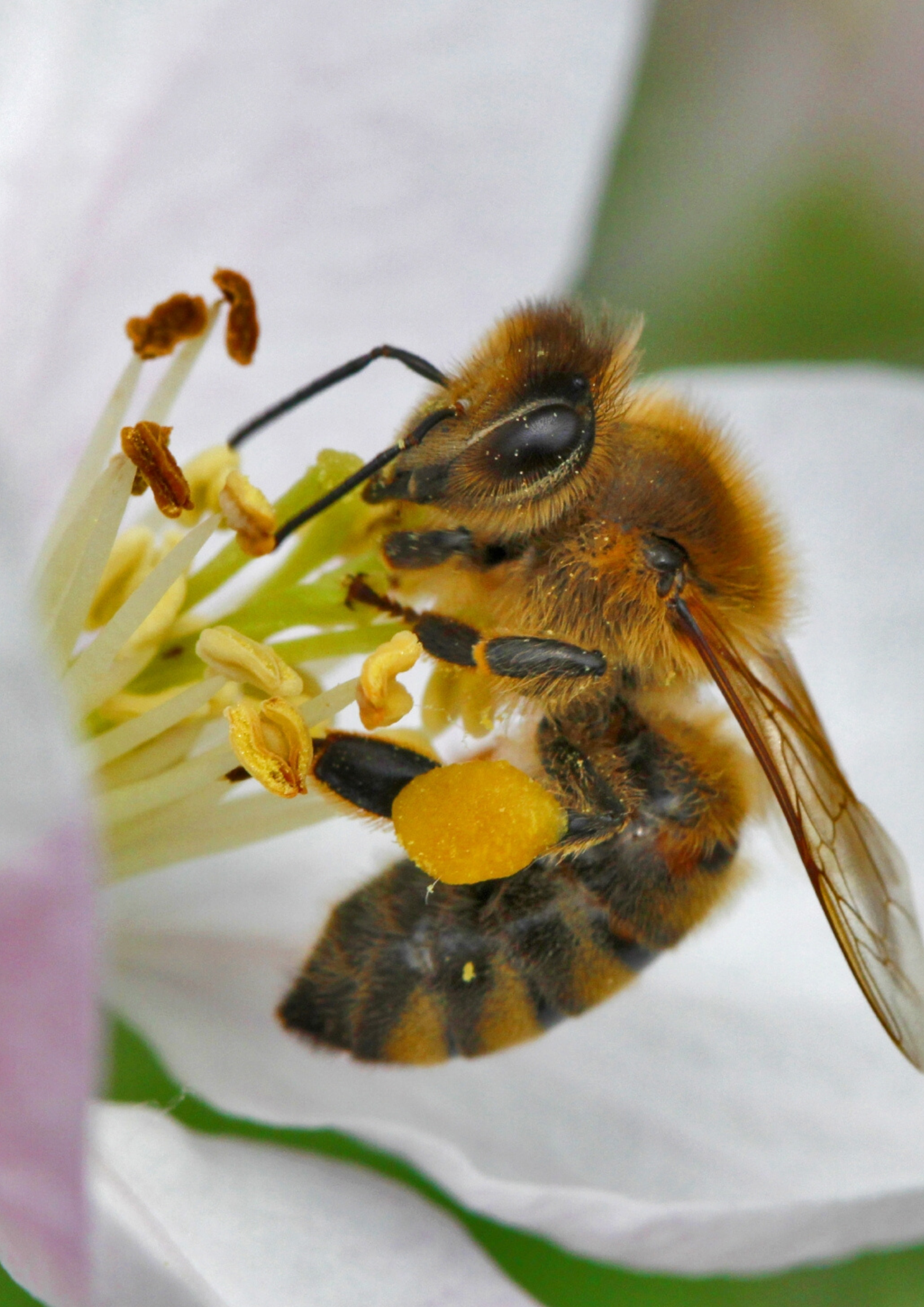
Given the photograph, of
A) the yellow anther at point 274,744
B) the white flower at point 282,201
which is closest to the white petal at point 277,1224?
the white flower at point 282,201

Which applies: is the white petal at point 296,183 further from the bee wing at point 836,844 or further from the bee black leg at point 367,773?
the bee wing at point 836,844

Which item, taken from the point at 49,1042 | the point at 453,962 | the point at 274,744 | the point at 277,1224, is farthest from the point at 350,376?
the point at 49,1042

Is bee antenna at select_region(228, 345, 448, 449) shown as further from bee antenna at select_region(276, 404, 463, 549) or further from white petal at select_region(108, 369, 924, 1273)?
white petal at select_region(108, 369, 924, 1273)

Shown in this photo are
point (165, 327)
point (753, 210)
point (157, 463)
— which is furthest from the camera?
point (753, 210)

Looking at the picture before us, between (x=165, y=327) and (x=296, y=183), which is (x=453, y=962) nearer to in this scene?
(x=165, y=327)

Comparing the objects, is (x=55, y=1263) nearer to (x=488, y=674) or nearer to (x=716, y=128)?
(x=488, y=674)

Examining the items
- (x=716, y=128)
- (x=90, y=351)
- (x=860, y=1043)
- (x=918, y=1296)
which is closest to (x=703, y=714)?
(x=860, y=1043)

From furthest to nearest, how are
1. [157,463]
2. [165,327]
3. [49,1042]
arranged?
[165,327] < [157,463] < [49,1042]

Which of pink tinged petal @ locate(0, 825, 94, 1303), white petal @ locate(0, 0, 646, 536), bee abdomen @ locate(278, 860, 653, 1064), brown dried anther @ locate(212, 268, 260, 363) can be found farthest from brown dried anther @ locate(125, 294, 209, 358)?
pink tinged petal @ locate(0, 825, 94, 1303)
